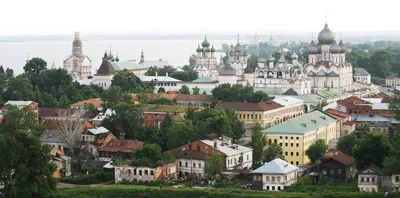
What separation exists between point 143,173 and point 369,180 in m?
8.32

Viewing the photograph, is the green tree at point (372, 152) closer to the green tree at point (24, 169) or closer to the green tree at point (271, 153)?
the green tree at point (271, 153)

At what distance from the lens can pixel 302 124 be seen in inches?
1496

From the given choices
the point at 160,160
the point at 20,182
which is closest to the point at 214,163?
the point at 160,160

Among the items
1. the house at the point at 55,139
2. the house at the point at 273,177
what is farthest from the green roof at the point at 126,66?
the house at the point at 273,177

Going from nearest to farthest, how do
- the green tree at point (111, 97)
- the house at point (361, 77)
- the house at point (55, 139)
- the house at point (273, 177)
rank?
the house at point (273, 177) → the house at point (55, 139) → the green tree at point (111, 97) → the house at point (361, 77)

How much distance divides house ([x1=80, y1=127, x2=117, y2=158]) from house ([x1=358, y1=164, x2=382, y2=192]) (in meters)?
11.8

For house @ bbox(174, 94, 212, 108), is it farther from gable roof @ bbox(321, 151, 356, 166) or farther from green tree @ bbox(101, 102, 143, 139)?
gable roof @ bbox(321, 151, 356, 166)

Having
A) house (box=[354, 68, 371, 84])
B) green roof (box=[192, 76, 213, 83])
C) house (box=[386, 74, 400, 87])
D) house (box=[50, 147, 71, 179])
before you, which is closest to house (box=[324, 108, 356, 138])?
house (box=[50, 147, 71, 179])

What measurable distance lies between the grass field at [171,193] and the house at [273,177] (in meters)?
1.12

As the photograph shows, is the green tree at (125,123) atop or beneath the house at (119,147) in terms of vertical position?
atop

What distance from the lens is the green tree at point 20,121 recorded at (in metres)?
36.2

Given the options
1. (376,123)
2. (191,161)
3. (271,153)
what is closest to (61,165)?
(191,161)

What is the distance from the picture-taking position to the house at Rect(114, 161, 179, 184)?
31.7 m

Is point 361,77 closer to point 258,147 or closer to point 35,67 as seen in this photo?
point 35,67
